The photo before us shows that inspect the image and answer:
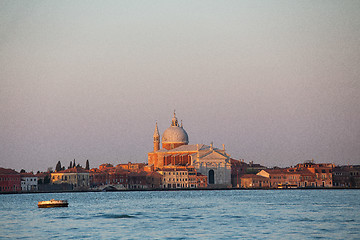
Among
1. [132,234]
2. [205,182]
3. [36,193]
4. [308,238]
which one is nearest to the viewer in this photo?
[308,238]

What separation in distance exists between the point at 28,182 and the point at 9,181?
18.5 feet

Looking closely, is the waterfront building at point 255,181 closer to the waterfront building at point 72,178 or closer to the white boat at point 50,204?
the waterfront building at point 72,178

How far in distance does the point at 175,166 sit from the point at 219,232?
72019 millimetres

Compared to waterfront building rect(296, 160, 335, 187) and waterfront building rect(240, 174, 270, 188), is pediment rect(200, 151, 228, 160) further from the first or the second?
waterfront building rect(296, 160, 335, 187)

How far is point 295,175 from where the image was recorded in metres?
101

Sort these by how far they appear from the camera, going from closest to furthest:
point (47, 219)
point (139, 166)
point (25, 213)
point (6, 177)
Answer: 1. point (47, 219)
2. point (25, 213)
3. point (6, 177)
4. point (139, 166)

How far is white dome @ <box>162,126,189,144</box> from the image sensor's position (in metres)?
107

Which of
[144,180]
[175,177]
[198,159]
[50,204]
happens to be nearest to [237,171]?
[198,159]

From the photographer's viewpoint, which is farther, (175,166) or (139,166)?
(139,166)

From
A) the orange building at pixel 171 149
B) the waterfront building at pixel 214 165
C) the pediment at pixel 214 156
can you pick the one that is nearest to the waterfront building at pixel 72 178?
the orange building at pixel 171 149

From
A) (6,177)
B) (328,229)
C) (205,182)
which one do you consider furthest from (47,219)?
(205,182)

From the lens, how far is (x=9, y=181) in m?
82.1

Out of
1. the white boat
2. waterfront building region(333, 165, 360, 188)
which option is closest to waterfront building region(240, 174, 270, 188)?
waterfront building region(333, 165, 360, 188)

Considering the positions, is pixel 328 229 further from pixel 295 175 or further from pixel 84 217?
pixel 295 175
